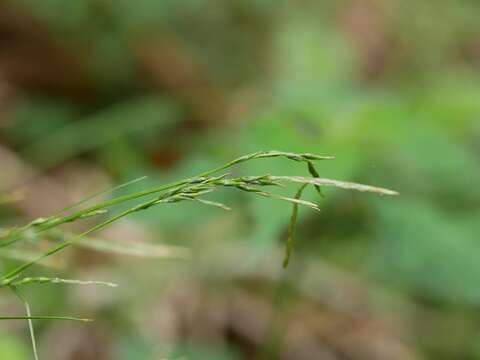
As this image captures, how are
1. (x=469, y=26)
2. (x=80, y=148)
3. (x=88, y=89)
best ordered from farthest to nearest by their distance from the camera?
(x=469, y=26), (x=88, y=89), (x=80, y=148)

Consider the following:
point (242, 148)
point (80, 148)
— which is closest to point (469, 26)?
point (80, 148)

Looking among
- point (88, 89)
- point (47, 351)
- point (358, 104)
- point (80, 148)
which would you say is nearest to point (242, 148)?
point (358, 104)

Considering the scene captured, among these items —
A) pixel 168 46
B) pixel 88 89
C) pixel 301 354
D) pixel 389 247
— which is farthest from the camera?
pixel 168 46

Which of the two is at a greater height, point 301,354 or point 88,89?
point 88,89

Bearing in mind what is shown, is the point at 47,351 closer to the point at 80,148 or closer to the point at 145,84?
the point at 80,148

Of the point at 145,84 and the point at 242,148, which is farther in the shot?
the point at 145,84

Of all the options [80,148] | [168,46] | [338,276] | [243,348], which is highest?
[168,46]
